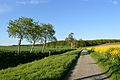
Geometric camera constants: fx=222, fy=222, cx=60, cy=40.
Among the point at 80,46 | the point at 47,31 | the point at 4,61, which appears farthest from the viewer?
the point at 80,46

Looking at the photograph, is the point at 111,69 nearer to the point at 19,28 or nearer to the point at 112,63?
the point at 112,63

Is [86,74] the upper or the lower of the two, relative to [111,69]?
lower

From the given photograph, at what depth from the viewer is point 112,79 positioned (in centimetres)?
1055

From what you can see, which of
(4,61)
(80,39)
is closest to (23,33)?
(4,61)

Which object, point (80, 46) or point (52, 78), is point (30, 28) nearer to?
point (52, 78)

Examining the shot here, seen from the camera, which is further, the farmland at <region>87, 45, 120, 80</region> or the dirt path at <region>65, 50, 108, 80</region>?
the farmland at <region>87, 45, 120, 80</region>

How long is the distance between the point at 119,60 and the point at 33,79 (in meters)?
10.2

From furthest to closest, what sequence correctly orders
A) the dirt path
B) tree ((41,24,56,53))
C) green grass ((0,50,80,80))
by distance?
tree ((41,24,56,53)), the dirt path, green grass ((0,50,80,80))

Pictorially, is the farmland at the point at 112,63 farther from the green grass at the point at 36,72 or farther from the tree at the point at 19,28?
the tree at the point at 19,28

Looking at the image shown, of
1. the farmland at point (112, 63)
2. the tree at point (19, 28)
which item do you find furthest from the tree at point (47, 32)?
the farmland at point (112, 63)

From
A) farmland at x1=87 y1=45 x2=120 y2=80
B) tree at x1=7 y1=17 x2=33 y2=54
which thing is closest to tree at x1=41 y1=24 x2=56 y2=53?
tree at x1=7 y1=17 x2=33 y2=54

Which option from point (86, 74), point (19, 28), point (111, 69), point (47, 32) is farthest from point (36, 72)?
point (47, 32)

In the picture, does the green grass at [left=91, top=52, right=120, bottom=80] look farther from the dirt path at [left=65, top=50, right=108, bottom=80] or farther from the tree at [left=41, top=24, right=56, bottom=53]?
the tree at [left=41, top=24, right=56, bottom=53]

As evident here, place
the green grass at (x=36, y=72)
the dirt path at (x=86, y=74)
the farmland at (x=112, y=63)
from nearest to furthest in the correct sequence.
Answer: the green grass at (x=36, y=72)
the dirt path at (x=86, y=74)
the farmland at (x=112, y=63)
